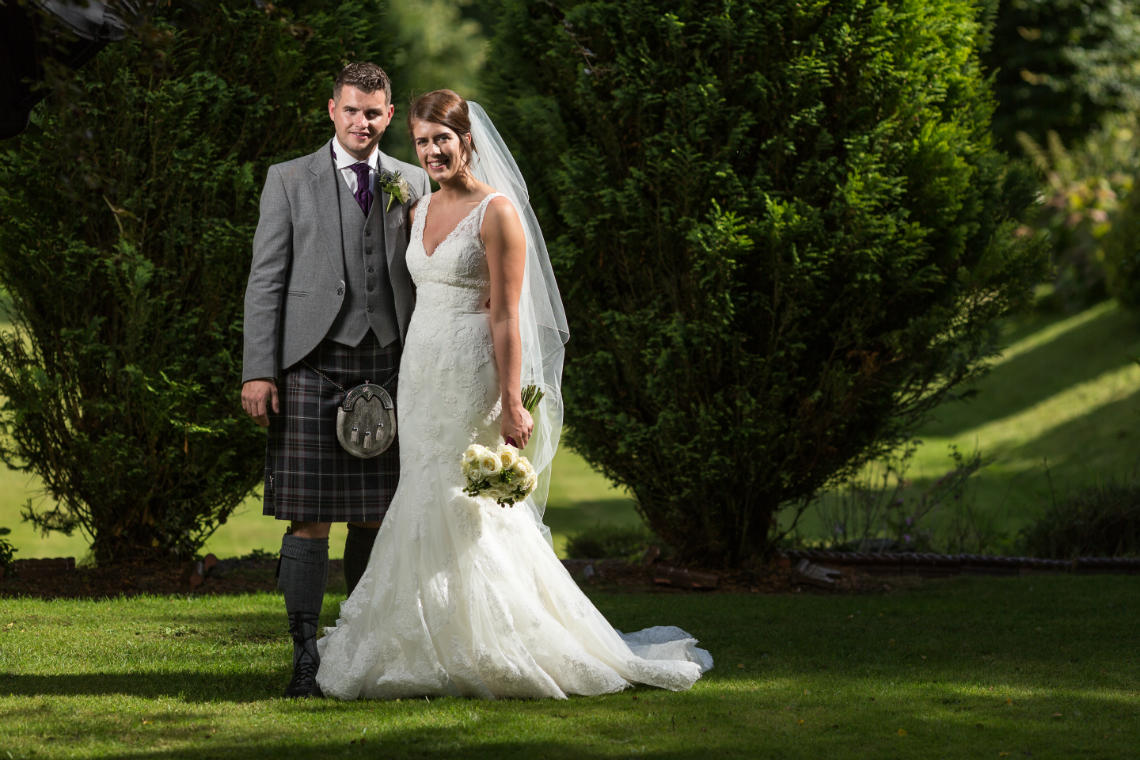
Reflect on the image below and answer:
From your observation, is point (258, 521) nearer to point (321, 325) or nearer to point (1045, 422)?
point (321, 325)

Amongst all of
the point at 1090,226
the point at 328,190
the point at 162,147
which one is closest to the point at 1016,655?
the point at 328,190

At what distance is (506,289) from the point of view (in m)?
4.41

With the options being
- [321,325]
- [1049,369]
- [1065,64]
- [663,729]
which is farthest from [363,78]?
[1065,64]

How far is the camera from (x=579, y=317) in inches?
290

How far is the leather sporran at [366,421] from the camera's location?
14.6ft

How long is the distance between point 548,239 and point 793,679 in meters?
3.58

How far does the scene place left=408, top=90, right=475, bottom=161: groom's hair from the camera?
4.38 metres

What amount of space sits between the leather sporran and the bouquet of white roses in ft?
1.16

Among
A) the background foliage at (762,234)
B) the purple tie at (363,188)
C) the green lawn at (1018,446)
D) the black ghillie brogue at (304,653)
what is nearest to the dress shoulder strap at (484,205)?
the purple tie at (363,188)

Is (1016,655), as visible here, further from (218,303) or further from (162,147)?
(162,147)

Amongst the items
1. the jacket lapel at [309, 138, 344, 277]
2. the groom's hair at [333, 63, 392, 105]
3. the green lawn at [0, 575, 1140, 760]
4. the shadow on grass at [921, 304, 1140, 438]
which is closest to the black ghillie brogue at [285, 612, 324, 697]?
the green lawn at [0, 575, 1140, 760]

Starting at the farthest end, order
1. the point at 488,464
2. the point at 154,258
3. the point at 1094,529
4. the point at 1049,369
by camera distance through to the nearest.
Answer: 1. the point at 1049,369
2. the point at 1094,529
3. the point at 154,258
4. the point at 488,464

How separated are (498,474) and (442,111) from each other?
4.34ft

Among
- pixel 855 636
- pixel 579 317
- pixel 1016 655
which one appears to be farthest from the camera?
pixel 579 317
